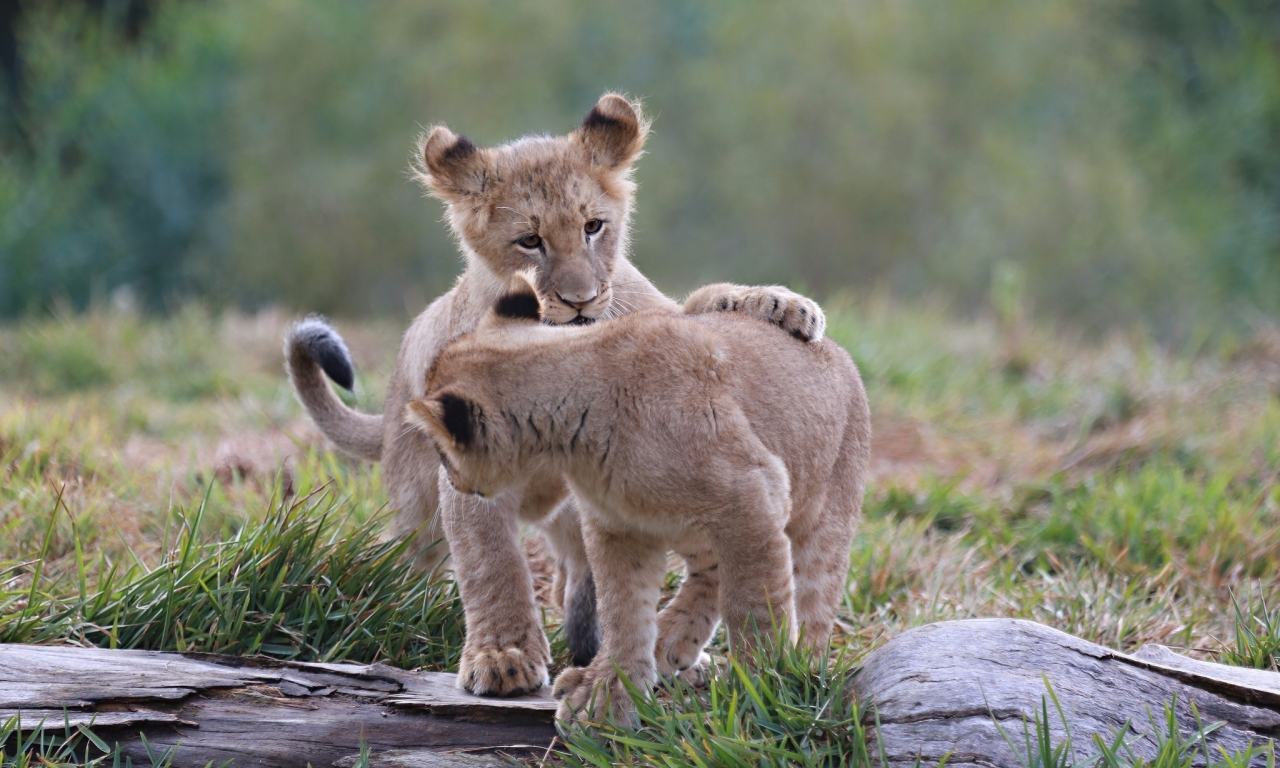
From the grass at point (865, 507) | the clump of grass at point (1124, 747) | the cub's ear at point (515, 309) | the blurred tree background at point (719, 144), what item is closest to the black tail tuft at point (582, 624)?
the grass at point (865, 507)

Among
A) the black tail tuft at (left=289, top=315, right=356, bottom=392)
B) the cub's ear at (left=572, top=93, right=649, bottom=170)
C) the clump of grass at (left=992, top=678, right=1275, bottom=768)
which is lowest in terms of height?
the clump of grass at (left=992, top=678, right=1275, bottom=768)

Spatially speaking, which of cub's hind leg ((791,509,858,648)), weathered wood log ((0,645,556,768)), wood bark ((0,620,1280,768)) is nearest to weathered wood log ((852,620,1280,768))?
wood bark ((0,620,1280,768))

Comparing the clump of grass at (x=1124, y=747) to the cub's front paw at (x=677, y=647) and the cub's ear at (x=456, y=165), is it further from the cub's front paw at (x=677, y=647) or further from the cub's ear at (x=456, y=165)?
the cub's ear at (x=456, y=165)

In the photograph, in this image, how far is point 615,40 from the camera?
84.4 feet

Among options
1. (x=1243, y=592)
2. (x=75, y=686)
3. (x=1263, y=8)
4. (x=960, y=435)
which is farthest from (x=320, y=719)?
(x=1263, y=8)

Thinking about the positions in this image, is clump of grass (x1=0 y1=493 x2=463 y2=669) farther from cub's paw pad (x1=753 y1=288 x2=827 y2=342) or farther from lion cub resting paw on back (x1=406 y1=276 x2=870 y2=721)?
cub's paw pad (x1=753 y1=288 x2=827 y2=342)

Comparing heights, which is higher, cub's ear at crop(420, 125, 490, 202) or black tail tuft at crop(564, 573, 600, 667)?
cub's ear at crop(420, 125, 490, 202)

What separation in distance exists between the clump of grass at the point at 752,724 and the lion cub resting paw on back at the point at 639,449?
12cm

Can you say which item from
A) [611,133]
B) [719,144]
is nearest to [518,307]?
[611,133]

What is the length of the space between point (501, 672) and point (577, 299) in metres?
1.39

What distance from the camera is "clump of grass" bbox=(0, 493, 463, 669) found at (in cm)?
361

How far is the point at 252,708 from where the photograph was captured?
3.24 metres

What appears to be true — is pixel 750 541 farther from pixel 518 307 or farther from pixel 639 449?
pixel 518 307

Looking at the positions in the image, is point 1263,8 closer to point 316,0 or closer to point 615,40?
point 615,40
